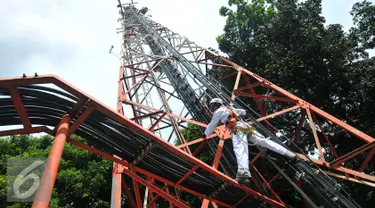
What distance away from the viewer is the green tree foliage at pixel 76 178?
13.5 m

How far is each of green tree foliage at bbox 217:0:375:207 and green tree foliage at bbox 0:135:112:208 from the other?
7258 millimetres

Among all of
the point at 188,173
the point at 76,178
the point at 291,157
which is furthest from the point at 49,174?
the point at 76,178

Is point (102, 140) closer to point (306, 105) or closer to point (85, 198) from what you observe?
point (306, 105)

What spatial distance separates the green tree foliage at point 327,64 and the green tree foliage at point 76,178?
7.26 meters

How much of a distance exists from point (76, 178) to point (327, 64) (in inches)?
445

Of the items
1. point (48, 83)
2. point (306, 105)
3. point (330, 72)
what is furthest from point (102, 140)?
point (330, 72)

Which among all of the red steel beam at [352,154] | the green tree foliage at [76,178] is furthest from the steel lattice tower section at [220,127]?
the green tree foliage at [76,178]

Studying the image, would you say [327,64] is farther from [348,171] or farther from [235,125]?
[235,125]

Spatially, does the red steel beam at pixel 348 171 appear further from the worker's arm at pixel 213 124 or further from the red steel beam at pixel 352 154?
the worker's arm at pixel 213 124

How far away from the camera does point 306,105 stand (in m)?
7.14

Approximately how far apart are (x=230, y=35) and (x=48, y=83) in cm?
1249

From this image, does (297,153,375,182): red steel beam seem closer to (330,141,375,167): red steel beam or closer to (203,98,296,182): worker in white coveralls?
(330,141,375,167): red steel beam

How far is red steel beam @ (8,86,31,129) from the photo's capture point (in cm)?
403

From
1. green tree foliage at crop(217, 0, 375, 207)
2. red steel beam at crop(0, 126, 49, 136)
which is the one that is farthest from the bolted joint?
green tree foliage at crop(217, 0, 375, 207)
